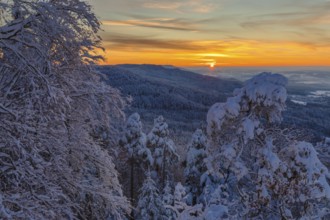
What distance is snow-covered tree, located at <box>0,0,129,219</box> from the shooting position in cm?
454

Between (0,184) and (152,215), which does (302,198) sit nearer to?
(0,184)

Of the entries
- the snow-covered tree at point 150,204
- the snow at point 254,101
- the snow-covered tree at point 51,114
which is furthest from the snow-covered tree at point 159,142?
the snow at point 254,101

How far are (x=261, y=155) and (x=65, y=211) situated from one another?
3619 mm

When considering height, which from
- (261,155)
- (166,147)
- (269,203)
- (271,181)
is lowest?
(166,147)

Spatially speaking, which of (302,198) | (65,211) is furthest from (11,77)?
(302,198)

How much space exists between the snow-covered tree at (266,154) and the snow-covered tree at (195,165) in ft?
67.5

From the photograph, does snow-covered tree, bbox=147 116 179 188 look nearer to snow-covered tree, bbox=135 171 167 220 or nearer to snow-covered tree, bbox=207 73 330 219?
snow-covered tree, bbox=135 171 167 220

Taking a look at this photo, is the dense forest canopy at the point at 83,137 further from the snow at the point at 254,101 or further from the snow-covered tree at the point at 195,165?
the snow-covered tree at the point at 195,165

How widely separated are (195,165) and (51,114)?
77.2 feet

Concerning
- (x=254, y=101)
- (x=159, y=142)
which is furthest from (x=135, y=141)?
(x=254, y=101)

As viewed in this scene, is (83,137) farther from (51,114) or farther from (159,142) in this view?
(159,142)

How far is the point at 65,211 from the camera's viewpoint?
5.14 m

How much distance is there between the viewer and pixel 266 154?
6.14 metres

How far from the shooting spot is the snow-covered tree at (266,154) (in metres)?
6.02
